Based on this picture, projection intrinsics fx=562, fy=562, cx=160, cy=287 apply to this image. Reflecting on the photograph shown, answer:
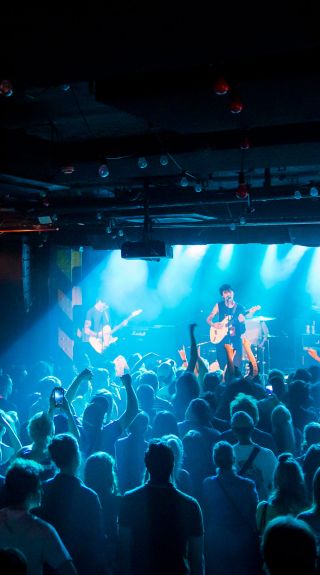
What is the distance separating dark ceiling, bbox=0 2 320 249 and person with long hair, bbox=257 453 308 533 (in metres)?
2.21

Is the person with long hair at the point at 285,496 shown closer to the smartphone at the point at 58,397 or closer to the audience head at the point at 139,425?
the audience head at the point at 139,425

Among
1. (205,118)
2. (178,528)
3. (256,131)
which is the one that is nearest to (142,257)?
(256,131)

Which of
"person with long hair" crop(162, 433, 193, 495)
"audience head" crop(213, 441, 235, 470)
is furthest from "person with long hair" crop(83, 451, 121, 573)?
"audience head" crop(213, 441, 235, 470)

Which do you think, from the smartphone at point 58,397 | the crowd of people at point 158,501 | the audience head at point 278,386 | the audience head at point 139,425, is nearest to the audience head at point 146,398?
the crowd of people at point 158,501

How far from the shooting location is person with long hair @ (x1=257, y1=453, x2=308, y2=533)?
3.13m

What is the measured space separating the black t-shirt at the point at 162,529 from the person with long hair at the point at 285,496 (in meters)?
0.48

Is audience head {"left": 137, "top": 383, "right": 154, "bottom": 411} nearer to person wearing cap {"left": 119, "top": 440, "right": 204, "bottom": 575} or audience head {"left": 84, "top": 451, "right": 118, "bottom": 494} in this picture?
audience head {"left": 84, "top": 451, "right": 118, "bottom": 494}

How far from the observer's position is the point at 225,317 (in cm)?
1211

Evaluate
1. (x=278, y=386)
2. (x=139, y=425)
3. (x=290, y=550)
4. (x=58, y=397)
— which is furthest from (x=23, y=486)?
(x=278, y=386)

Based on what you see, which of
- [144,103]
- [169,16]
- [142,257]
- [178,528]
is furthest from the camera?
[142,257]

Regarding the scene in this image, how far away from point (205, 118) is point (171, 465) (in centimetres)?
247

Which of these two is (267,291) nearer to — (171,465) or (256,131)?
(256,131)

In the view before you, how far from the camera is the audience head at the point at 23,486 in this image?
2764 mm

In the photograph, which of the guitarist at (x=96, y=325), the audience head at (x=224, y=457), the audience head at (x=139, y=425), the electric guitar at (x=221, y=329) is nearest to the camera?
the audience head at (x=224, y=457)
